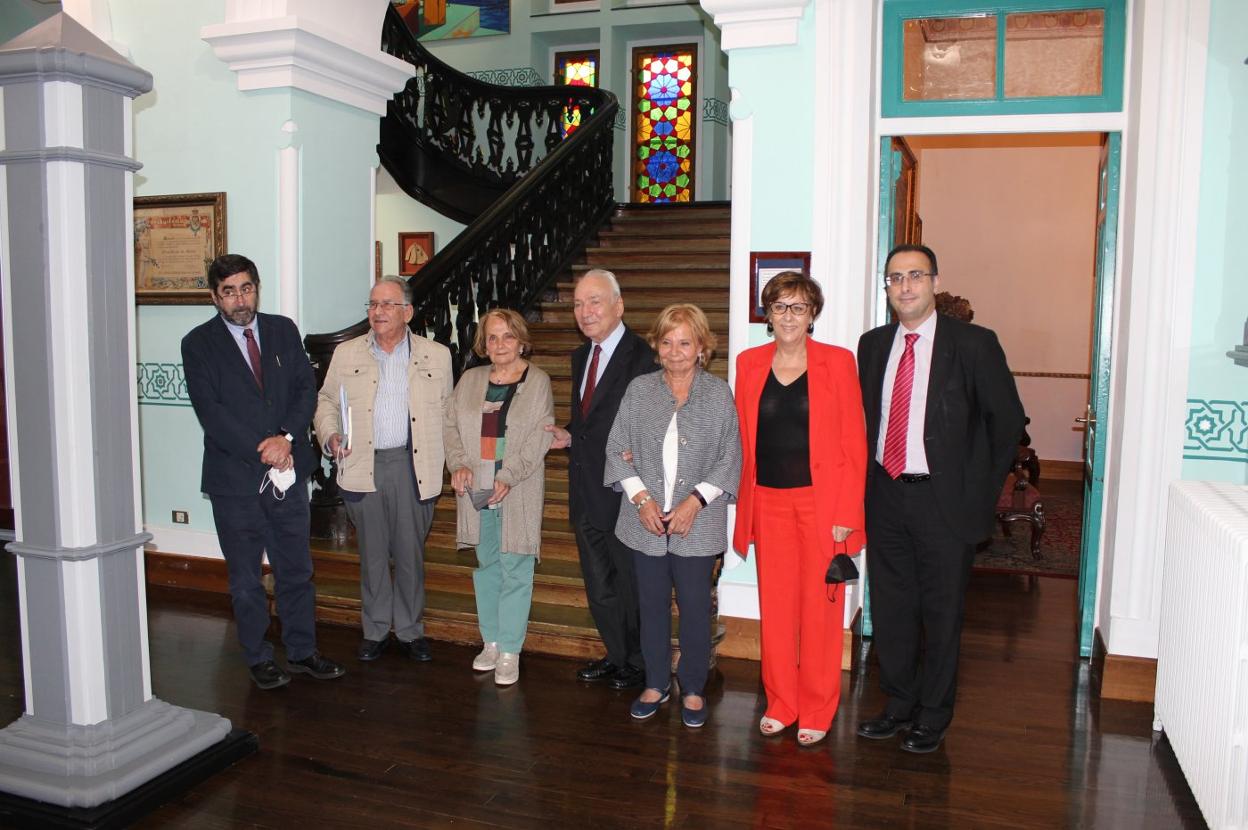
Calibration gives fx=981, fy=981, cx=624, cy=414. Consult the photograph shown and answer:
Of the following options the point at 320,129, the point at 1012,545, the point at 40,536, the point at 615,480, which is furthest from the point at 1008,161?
the point at 40,536

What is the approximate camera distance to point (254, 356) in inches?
158

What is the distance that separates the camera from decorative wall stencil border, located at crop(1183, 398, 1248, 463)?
394 cm

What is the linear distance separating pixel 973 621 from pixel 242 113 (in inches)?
188

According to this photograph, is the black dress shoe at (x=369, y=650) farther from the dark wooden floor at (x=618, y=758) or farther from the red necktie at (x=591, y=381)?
the red necktie at (x=591, y=381)

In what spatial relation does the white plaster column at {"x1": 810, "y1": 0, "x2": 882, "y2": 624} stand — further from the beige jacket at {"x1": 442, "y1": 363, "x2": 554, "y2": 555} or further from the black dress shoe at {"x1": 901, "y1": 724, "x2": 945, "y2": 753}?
the beige jacket at {"x1": 442, "y1": 363, "x2": 554, "y2": 555}

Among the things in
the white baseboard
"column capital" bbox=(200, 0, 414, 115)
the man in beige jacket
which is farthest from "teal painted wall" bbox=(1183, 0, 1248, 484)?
the white baseboard

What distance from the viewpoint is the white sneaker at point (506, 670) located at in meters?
4.17

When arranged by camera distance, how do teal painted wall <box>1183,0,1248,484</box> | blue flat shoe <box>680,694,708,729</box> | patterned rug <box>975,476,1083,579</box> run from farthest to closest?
patterned rug <box>975,476,1083,579</box>
teal painted wall <box>1183,0,1248,484</box>
blue flat shoe <box>680,694,708,729</box>

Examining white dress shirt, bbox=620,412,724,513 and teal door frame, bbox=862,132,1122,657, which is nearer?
white dress shirt, bbox=620,412,724,513

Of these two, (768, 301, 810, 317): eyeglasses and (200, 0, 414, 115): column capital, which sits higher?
(200, 0, 414, 115): column capital

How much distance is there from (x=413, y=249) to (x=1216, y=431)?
7.99 m

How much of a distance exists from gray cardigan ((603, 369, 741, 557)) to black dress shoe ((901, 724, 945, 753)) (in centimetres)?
96

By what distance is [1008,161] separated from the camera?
10.2 m

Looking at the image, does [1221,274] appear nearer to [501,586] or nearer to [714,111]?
[501,586]
